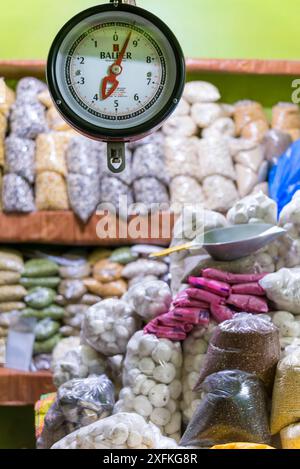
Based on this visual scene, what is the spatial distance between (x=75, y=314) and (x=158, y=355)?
1.64 metres

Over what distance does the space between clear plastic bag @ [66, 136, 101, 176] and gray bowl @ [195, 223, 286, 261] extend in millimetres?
1337

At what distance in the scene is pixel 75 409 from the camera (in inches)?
72.6

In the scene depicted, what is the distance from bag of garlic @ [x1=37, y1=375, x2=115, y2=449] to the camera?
1.83m

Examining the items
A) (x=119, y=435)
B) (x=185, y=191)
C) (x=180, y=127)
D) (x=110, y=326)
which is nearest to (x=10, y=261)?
(x=185, y=191)

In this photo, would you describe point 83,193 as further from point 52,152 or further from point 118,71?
point 118,71

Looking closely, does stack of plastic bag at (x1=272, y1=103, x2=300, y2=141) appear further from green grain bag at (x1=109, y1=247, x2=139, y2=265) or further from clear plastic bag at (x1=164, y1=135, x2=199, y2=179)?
green grain bag at (x1=109, y1=247, x2=139, y2=265)

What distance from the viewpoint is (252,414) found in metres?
1.62

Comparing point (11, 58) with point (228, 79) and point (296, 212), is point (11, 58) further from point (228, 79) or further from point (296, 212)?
point (296, 212)

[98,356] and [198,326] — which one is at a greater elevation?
[198,326]

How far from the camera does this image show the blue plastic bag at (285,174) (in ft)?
9.37

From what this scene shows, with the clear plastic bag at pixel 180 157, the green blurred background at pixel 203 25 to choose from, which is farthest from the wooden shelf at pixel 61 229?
the green blurred background at pixel 203 25

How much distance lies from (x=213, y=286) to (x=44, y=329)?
1670mm

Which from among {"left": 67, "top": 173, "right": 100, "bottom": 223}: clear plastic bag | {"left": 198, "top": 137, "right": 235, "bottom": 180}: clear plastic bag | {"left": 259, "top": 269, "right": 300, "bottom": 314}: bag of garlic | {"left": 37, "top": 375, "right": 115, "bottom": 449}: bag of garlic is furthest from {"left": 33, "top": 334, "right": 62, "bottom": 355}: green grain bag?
{"left": 259, "top": 269, "right": 300, "bottom": 314}: bag of garlic

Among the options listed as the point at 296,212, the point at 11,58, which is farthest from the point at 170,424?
the point at 11,58
